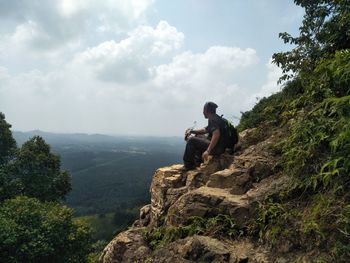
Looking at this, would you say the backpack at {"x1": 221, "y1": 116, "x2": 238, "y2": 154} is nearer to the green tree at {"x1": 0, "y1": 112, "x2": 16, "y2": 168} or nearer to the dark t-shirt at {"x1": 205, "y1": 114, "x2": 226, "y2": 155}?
the dark t-shirt at {"x1": 205, "y1": 114, "x2": 226, "y2": 155}

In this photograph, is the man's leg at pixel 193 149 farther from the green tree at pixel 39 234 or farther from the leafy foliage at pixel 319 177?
the green tree at pixel 39 234

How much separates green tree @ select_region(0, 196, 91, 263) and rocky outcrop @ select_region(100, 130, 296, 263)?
1204 cm

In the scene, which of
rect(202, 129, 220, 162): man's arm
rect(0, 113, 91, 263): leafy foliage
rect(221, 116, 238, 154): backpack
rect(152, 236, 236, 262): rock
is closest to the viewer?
rect(152, 236, 236, 262): rock

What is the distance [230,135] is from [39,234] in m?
15.7

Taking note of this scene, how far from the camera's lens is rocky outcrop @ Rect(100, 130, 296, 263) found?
22.2 feet

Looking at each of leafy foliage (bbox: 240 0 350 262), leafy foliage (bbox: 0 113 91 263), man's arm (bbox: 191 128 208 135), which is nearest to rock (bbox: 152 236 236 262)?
leafy foliage (bbox: 240 0 350 262)

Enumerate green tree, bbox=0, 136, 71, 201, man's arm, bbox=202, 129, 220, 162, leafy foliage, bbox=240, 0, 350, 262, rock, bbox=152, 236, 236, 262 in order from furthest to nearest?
Result: green tree, bbox=0, 136, 71, 201 → man's arm, bbox=202, 129, 220, 162 → rock, bbox=152, 236, 236, 262 → leafy foliage, bbox=240, 0, 350, 262

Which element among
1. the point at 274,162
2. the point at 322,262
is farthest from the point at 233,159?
the point at 322,262

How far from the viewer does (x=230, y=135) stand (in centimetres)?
1079

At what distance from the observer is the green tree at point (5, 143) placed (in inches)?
1238

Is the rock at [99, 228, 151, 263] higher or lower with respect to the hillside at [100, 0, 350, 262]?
lower

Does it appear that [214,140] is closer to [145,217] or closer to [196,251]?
[145,217]

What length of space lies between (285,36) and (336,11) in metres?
1.95

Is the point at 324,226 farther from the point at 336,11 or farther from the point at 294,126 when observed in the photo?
the point at 336,11
